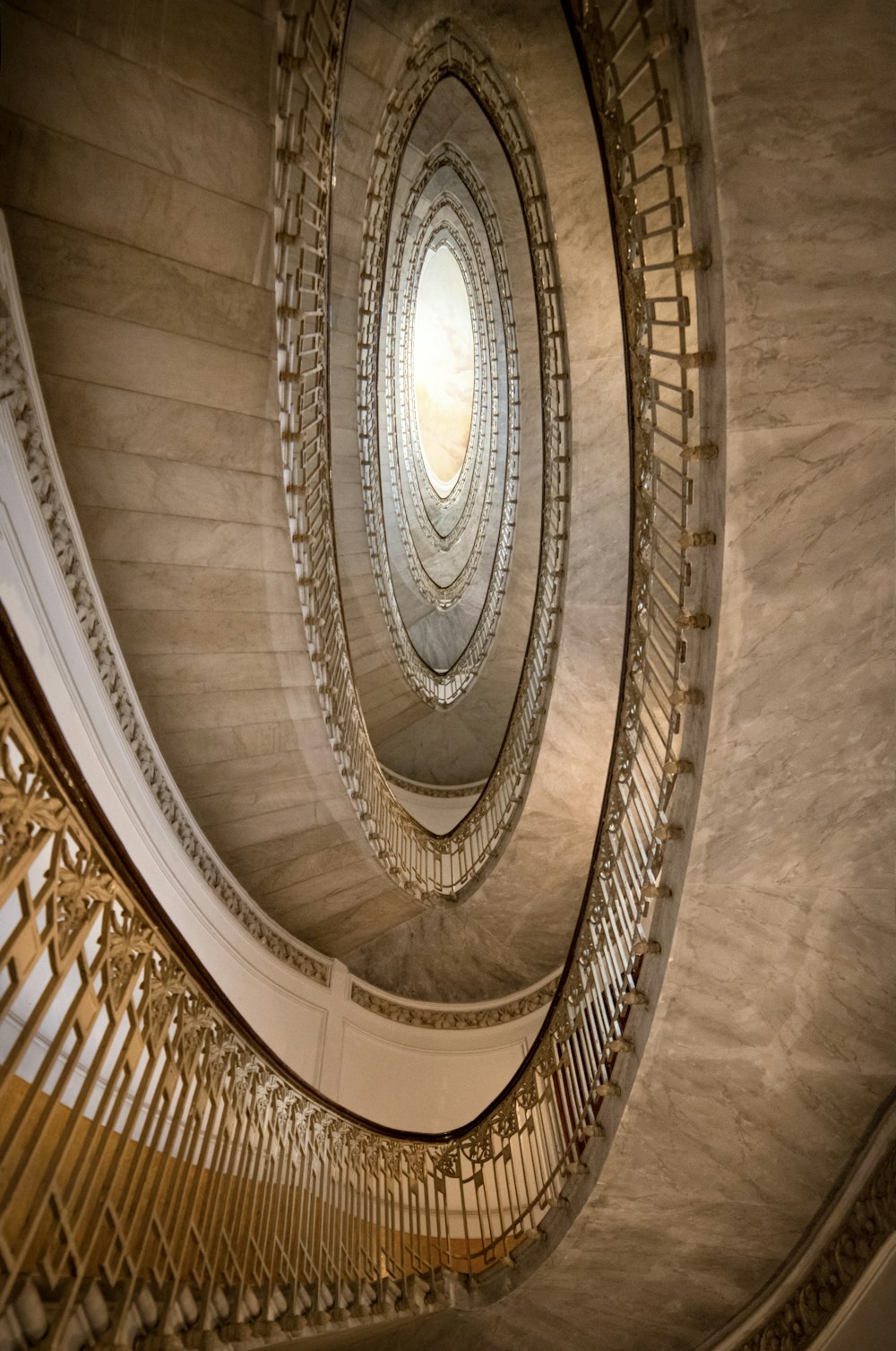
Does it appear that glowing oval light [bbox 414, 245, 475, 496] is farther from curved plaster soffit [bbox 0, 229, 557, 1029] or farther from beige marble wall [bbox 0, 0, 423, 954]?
curved plaster soffit [bbox 0, 229, 557, 1029]

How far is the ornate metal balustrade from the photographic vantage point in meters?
1.95

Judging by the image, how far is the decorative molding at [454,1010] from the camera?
7.40m

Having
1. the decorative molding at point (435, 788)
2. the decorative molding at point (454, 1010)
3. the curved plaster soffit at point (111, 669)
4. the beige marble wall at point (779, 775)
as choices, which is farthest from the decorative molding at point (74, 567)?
the decorative molding at point (435, 788)

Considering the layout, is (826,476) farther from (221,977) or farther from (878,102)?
(221,977)

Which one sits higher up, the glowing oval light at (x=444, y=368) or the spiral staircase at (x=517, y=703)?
the glowing oval light at (x=444, y=368)

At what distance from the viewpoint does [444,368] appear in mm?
12703

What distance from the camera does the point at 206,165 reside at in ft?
12.2

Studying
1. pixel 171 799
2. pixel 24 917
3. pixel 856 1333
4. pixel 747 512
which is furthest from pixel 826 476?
pixel 171 799

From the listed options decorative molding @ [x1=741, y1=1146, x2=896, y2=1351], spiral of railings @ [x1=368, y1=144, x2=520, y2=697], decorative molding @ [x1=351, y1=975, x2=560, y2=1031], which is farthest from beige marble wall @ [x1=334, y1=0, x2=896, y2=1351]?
spiral of railings @ [x1=368, y1=144, x2=520, y2=697]

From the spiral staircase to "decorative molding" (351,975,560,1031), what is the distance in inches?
11.7

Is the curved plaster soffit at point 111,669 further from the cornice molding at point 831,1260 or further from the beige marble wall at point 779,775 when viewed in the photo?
the cornice molding at point 831,1260

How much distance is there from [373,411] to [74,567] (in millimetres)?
4963

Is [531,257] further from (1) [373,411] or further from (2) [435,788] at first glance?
(2) [435,788]

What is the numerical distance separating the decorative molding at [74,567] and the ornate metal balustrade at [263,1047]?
1.11 meters
